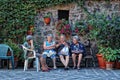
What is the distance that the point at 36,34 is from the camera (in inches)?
360

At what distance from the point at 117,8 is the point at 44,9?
2474 millimetres

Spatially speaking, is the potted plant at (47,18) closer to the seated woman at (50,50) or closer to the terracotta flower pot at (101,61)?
the seated woman at (50,50)

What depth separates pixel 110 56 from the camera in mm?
7902

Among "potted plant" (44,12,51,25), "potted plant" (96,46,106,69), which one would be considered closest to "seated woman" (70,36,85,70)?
"potted plant" (96,46,106,69)

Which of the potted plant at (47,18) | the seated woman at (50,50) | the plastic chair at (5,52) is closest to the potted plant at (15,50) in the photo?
the plastic chair at (5,52)

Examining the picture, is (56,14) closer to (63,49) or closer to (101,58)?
(63,49)

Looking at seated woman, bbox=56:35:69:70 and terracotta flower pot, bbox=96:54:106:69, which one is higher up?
seated woman, bbox=56:35:69:70

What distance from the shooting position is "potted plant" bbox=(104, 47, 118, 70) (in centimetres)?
792

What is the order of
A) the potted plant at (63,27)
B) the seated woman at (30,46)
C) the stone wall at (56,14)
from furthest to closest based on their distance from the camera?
the stone wall at (56,14), the potted plant at (63,27), the seated woman at (30,46)

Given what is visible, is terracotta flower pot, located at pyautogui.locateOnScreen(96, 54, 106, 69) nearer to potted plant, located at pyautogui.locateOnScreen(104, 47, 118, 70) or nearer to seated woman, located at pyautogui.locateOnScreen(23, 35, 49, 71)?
potted plant, located at pyautogui.locateOnScreen(104, 47, 118, 70)

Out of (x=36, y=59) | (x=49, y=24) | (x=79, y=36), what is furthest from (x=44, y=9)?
(x=36, y=59)

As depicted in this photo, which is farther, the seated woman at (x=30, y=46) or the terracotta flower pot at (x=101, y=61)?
the terracotta flower pot at (x=101, y=61)

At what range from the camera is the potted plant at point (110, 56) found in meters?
7.92

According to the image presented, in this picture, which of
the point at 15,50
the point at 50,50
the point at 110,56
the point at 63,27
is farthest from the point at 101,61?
the point at 15,50
